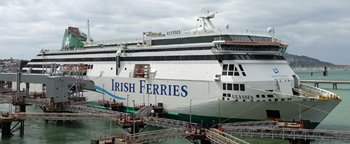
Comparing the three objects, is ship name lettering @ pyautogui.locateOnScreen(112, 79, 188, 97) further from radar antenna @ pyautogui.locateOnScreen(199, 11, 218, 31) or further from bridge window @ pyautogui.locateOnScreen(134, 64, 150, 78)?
radar antenna @ pyautogui.locateOnScreen(199, 11, 218, 31)

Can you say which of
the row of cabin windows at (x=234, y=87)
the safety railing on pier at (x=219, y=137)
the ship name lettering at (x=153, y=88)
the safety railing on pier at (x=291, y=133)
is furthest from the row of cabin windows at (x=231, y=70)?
the safety railing on pier at (x=219, y=137)

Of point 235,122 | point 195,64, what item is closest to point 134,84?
point 195,64

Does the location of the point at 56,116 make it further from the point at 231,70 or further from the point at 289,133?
the point at 289,133

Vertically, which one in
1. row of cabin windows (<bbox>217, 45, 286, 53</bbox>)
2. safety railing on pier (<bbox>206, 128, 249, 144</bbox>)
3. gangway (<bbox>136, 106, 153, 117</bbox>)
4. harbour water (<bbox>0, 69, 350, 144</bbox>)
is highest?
row of cabin windows (<bbox>217, 45, 286, 53</bbox>)

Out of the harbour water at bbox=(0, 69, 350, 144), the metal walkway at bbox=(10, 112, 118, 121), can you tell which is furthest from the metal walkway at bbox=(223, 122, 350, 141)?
the metal walkway at bbox=(10, 112, 118, 121)

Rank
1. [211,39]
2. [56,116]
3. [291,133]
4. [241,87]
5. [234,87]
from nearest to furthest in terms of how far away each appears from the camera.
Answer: [291,133] → [241,87] → [234,87] → [211,39] → [56,116]

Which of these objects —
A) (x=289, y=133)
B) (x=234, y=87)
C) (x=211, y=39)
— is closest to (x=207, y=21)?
(x=211, y=39)

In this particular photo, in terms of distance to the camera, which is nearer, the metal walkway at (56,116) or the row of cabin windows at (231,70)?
the row of cabin windows at (231,70)

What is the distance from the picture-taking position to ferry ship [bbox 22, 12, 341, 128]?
94.9ft

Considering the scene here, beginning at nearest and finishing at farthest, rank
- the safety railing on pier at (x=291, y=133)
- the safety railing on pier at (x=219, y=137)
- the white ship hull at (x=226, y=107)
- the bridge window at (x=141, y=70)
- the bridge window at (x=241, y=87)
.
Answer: the safety railing on pier at (x=219, y=137) < the safety railing on pier at (x=291, y=133) < the white ship hull at (x=226, y=107) < the bridge window at (x=241, y=87) < the bridge window at (x=141, y=70)

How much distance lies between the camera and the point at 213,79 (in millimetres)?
31000

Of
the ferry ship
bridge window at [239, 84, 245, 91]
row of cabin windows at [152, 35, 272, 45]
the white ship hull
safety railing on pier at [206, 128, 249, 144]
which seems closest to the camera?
safety railing on pier at [206, 128, 249, 144]

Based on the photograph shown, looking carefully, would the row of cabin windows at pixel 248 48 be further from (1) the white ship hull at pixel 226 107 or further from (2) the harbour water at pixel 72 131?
(2) the harbour water at pixel 72 131

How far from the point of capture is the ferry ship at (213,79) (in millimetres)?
28922
